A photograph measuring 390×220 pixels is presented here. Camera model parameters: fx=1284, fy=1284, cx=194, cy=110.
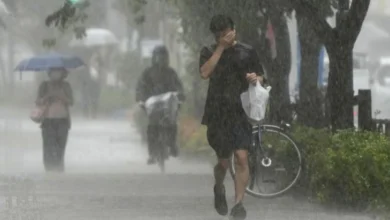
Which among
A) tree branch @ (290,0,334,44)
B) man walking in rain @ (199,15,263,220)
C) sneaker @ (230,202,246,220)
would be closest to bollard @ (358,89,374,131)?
tree branch @ (290,0,334,44)

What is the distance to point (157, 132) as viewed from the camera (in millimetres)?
18641

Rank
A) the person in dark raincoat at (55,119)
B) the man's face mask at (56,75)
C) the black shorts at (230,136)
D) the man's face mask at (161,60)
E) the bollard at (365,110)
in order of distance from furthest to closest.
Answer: the man's face mask at (161,60) < the man's face mask at (56,75) < the person in dark raincoat at (55,119) < the bollard at (365,110) < the black shorts at (230,136)

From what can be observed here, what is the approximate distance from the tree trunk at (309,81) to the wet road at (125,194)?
1297 millimetres

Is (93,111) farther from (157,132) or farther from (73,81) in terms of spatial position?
(157,132)

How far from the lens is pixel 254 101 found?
11.0m

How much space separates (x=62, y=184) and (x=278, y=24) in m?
3.24

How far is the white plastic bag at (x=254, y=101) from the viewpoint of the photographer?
36.1 ft

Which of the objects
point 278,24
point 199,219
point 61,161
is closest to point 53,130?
point 61,161

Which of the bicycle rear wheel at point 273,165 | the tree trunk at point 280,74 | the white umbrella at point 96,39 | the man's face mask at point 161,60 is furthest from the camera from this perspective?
the white umbrella at point 96,39

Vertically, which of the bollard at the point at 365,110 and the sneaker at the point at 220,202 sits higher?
the bollard at the point at 365,110

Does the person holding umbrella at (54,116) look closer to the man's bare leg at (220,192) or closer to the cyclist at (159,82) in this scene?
the cyclist at (159,82)

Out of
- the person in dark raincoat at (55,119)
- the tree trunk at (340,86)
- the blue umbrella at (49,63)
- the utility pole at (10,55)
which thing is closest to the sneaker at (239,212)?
the tree trunk at (340,86)

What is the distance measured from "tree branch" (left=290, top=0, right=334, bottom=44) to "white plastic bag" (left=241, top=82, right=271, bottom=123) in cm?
191

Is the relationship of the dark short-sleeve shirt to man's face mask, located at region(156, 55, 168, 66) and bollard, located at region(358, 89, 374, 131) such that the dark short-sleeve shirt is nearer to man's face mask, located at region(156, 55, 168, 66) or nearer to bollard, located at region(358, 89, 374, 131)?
bollard, located at region(358, 89, 374, 131)
